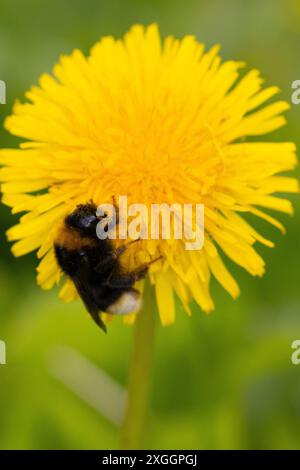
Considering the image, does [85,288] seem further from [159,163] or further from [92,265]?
[159,163]

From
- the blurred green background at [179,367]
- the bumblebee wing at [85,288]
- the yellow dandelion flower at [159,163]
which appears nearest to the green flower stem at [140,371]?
the yellow dandelion flower at [159,163]

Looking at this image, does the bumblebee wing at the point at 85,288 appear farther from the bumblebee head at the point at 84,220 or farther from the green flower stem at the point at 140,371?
the green flower stem at the point at 140,371

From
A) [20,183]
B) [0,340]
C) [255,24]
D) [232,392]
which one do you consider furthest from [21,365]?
[255,24]

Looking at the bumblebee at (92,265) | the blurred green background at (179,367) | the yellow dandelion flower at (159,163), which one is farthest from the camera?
the blurred green background at (179,367)

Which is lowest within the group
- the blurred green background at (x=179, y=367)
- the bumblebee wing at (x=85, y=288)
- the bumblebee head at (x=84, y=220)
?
the blurred green background at (x=179, y=367)

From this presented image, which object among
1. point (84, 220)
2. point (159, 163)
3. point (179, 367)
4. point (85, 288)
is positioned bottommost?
point (179, 367)

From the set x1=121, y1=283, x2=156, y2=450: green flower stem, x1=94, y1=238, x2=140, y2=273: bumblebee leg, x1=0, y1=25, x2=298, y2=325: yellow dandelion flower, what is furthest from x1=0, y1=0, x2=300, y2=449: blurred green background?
x1=94, y1=238, x2=140, y2=273: bumblebee leg

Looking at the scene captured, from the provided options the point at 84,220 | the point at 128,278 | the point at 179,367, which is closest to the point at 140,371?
the point at 128,278
